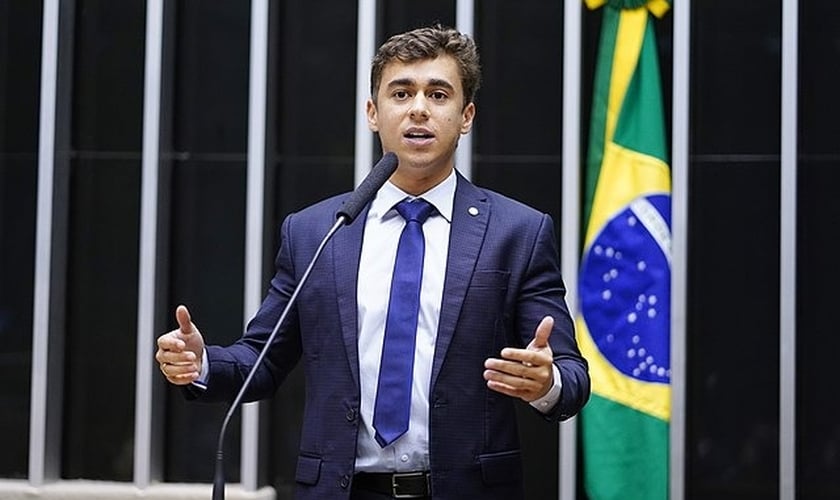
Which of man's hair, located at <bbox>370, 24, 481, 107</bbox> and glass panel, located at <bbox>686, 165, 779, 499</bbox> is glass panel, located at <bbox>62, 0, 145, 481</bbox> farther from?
man's hair, located at <bbox>370, 24, 481, 107</bbox>

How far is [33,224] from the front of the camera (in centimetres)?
623

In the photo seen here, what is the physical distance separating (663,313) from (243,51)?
233cm

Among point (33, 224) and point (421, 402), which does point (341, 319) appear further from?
point (33, 224)

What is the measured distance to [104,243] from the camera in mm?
6188

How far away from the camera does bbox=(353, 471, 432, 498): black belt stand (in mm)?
2584

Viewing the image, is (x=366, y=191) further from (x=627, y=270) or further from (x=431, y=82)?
(x=627, y=270)

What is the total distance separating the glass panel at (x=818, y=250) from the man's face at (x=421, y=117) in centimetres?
340

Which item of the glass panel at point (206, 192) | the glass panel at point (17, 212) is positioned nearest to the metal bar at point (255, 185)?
the glass panel at point (206, 192)

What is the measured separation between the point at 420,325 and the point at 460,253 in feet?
0.57

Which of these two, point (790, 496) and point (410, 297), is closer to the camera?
point (410, 297)

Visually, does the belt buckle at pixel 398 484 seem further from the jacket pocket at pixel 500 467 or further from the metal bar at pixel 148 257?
the metal bar at pixel 148 257

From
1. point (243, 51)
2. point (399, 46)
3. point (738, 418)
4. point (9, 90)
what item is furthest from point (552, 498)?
point (399, 46)

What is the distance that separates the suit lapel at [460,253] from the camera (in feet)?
8.55

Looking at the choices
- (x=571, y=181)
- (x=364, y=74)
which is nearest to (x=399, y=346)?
(x=571, y=181)
